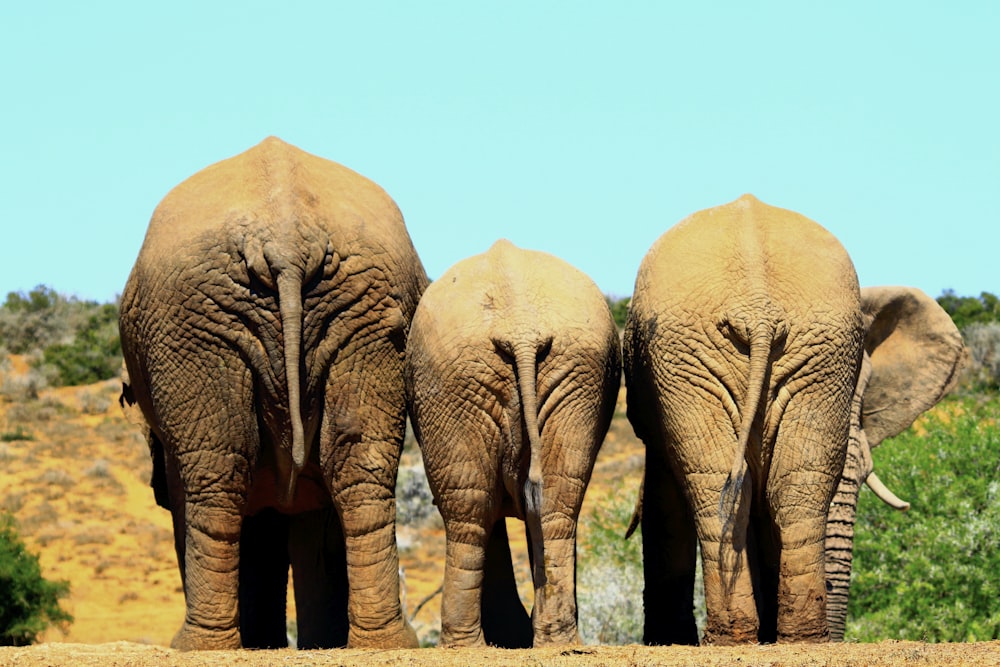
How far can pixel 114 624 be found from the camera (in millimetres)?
25281

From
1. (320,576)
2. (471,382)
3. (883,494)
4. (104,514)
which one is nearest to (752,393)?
(471,382)

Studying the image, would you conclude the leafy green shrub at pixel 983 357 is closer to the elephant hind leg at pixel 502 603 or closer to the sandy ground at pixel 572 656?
the elephant hind leg at pixel 502 603

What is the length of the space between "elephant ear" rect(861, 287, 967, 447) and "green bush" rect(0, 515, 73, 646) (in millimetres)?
11649

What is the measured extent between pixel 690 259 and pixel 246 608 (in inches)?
173

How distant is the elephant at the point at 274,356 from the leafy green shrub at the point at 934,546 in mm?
6613

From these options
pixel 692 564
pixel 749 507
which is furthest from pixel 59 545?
pixel 749 507

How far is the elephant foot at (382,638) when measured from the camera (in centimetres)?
1044

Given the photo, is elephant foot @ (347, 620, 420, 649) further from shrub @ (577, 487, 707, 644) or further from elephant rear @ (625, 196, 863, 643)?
shrub @ (577, 487, 707, 644)

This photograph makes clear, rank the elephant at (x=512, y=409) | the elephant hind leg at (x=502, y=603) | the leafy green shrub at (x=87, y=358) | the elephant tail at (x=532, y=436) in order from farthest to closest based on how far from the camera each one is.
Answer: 1. the leafy green shrub at (x=87, y=358)
2. the elephant hind leg at (x=502, y=603)
3. the elephant at (x=512, y=409)
4. the elephant tail at (x=532, y=436)

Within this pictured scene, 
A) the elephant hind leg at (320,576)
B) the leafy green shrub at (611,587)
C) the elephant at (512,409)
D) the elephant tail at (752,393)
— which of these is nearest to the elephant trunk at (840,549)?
the elephant tail at (752,393)

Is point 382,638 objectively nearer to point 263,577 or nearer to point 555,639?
point 555,639

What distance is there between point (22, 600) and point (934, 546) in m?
10.9

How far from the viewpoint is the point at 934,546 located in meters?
16.4

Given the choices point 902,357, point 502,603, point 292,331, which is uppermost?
point 902,357
